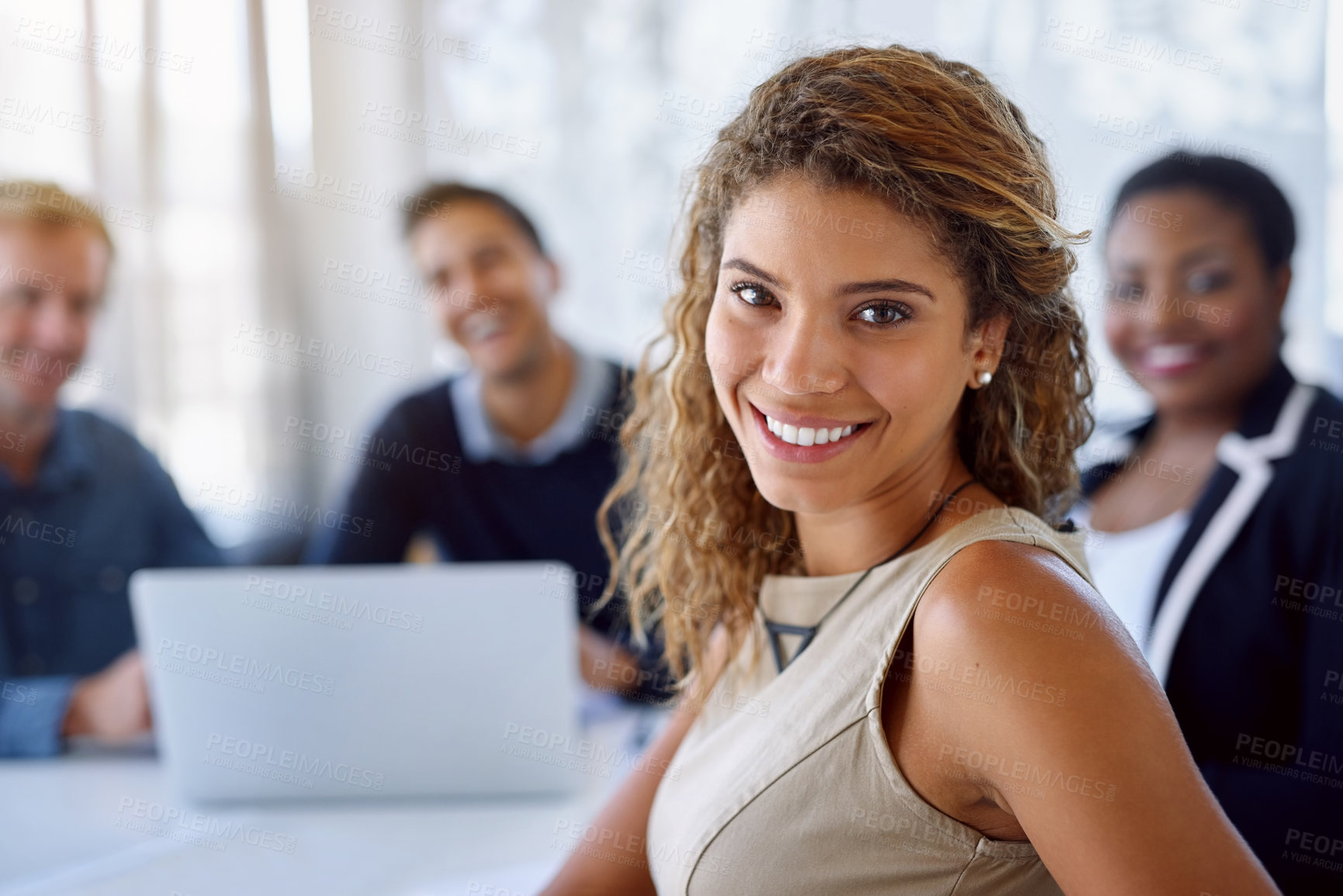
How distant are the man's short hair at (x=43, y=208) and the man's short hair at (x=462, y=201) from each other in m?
0.77

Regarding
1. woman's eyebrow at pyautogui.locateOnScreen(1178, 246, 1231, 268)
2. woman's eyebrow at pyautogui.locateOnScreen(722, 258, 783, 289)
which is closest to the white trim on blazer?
woman's eyebrow at pyautogui.locateOnScreen(1178, 246, 1231, 268)

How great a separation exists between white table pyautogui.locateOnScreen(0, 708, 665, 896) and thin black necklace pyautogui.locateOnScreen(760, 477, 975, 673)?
1.51ft

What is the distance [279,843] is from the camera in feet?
4.61

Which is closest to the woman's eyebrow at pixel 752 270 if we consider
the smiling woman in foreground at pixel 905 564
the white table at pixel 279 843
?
the smiling woman in foreground at pixel 905 564

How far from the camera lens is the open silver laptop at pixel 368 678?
140cm

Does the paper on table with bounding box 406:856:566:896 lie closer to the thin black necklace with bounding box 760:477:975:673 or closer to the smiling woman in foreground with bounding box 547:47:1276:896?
the smiling woman in foreground with bounding box 547:47:1276:896

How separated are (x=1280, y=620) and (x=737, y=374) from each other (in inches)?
46.7

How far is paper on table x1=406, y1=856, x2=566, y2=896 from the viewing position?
128 cm

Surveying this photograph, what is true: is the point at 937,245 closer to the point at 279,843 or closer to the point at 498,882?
the point at 498,882

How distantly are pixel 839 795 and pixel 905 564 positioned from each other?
233 millimetres
